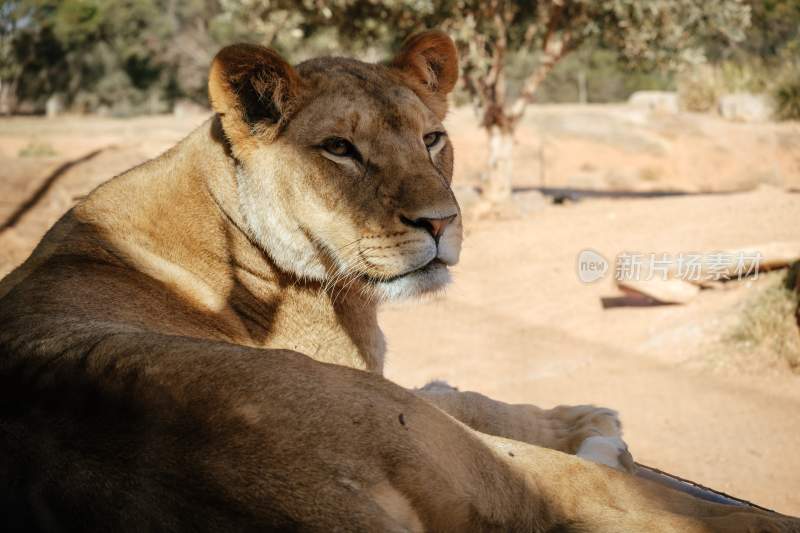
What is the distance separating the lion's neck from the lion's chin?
0.24m

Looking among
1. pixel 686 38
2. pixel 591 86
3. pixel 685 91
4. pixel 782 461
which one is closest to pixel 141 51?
pixel 591 86

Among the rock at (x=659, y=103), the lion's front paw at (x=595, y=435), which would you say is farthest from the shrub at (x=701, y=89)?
the lion's front paw at (x=595, y=435)

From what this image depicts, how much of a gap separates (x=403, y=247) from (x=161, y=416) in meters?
1.49

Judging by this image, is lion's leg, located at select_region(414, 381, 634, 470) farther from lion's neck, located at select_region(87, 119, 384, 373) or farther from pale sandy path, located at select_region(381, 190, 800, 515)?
pale sandy path, located at select_region(381, 190, 800, 515)

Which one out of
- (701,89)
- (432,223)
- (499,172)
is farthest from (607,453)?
(701,89)

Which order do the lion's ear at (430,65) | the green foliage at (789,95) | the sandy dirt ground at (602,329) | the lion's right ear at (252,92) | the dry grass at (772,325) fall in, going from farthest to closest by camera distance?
the green foliage at (789,95), the dry grass at (772,325), the sandy dirt ground at (602,329), the lion's ear at (430,65), the lion's right ear at (252,92)

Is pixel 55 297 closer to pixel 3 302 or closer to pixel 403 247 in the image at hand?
pixel 3 302

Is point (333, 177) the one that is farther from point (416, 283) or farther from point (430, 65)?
point (430, 65)

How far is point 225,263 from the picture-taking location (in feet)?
11.6

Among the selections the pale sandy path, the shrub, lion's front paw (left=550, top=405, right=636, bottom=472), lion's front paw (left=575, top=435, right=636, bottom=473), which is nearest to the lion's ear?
the pale sandy path

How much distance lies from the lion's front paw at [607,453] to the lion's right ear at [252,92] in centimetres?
176

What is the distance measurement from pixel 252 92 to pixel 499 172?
13652mm

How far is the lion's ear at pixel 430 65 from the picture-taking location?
4035mm

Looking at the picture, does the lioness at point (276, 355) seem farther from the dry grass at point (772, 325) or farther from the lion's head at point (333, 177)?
the dry grass at point (772, 325)
